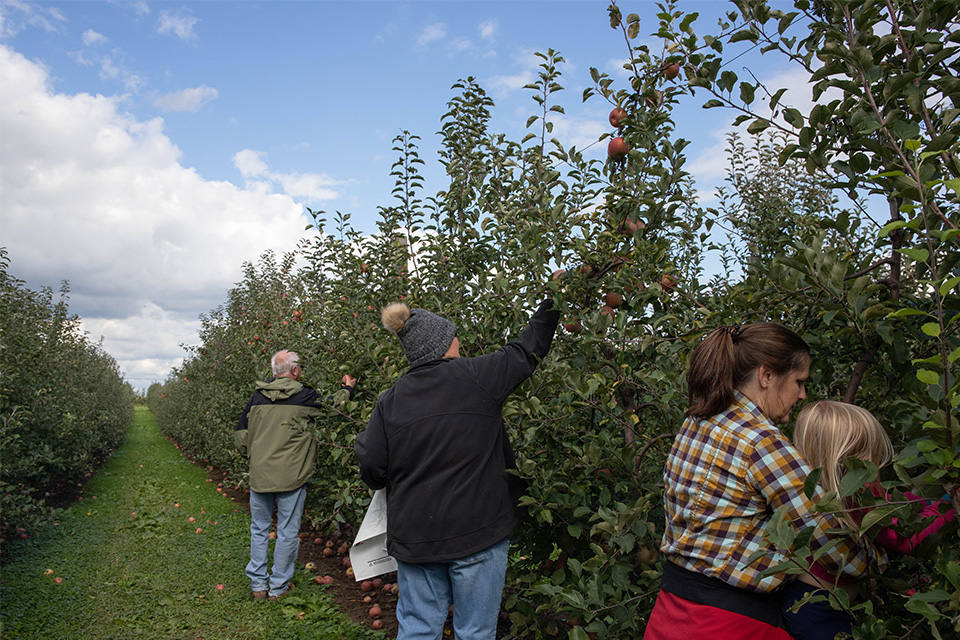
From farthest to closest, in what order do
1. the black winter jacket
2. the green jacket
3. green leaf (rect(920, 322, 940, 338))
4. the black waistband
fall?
the green jacket
the black winter jacket
the black waistband
green leaf (rect(920, 322, 940, 338))

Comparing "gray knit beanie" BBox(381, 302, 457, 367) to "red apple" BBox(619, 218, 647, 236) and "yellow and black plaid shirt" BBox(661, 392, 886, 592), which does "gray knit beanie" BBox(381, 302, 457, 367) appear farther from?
"yellow and black plaid shirt" BBox(661, 392, 886, 592)

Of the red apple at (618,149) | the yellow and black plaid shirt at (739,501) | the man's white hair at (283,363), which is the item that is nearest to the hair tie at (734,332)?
the yellow and black plaid shirt at (739,501)

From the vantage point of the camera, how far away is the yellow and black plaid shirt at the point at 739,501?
1404 mm

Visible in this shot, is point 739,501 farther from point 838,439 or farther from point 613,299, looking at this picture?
point 613,299

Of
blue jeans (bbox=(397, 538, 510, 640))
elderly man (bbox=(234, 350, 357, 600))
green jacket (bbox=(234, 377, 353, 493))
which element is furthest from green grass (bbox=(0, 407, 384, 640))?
blue jeans (bbox=(397, 538, 510, 640))

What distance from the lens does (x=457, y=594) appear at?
2562mm

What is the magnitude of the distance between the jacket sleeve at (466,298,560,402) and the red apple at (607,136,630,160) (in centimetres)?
68

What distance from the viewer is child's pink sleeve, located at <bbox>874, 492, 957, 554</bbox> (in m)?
1.25

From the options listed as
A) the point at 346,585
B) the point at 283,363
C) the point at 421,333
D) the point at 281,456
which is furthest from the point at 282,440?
the point at 421,333

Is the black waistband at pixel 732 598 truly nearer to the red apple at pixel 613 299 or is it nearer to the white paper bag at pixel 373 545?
the red apple at pixel 613 299

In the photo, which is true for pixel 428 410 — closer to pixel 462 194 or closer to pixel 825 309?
pixel 825 309

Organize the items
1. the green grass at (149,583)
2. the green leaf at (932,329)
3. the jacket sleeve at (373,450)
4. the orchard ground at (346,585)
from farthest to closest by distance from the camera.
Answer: the orchard ground at (346,585), the green grass at (149,583), the jacket sleeve at (373,450), the green leaf at (932,329)

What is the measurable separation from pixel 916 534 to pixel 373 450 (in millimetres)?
1891

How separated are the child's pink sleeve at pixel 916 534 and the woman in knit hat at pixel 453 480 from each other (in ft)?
4.65
